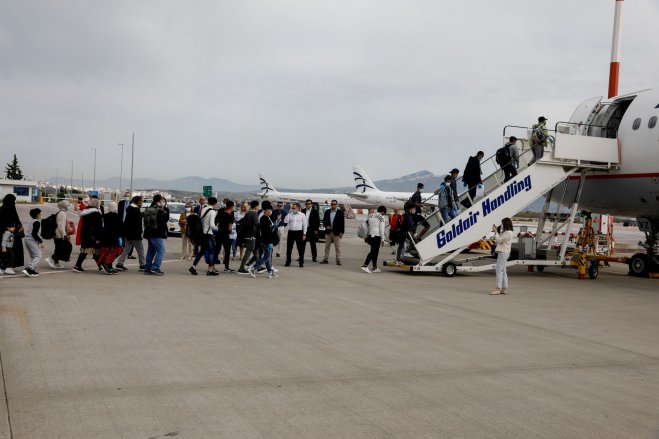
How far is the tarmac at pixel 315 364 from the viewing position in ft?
15.6

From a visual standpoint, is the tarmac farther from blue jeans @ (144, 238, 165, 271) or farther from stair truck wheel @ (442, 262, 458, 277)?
stair truck wheel @ (442, 262, 458, 277)

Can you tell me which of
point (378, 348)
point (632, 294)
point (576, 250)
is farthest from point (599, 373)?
point (576, 250)

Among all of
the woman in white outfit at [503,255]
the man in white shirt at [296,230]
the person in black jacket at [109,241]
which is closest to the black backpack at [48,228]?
the person in black jacket at [109,241]

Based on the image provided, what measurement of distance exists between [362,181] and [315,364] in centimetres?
7412

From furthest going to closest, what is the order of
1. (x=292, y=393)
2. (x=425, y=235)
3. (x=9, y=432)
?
(x=425, y=235), (x=292, y=393), (x=9, y=432)

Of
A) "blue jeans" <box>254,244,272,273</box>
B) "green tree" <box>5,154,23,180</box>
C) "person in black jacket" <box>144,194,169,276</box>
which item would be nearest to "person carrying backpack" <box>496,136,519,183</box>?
"blue jeans" <box>254,244,272,273</box>

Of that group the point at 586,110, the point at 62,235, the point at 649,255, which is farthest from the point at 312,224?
the point at 649,255

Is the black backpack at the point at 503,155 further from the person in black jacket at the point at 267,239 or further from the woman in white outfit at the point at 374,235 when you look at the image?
the person in black jacket at the point at 267,239

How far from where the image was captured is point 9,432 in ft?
14.2

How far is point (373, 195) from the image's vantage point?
7625 cm

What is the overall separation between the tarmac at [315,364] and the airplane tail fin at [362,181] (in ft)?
223

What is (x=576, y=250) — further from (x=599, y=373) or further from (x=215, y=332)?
(x=215, y=332)

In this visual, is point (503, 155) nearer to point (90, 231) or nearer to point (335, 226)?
point (335, 226)

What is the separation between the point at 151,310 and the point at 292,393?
449 centimetres
